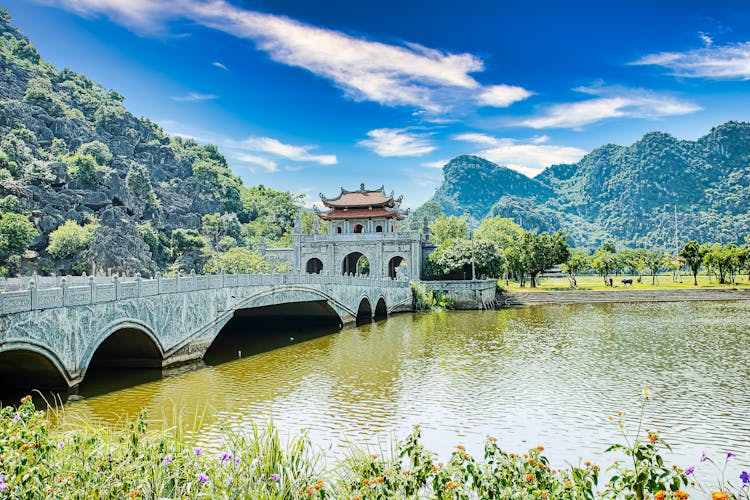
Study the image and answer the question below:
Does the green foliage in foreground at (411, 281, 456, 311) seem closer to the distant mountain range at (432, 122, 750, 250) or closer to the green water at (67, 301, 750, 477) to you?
the green water at (67, 301, 750, 477)

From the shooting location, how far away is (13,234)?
50.2m

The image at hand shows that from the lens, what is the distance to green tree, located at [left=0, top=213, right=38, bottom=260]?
163ft

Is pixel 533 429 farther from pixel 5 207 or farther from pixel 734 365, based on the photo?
pixel 5 207

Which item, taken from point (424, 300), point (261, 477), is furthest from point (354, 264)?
point (261, 477)

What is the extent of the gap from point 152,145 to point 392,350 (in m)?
79.1

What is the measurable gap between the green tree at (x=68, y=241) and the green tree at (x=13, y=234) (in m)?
3.17

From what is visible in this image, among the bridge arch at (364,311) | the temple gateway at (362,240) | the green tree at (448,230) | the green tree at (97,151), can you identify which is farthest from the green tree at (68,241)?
the green tree at (448,230)

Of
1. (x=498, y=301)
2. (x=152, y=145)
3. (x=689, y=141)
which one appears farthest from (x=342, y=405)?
(x=689, y=141)

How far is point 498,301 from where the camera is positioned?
181 feet

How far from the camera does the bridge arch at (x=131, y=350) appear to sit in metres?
19.2

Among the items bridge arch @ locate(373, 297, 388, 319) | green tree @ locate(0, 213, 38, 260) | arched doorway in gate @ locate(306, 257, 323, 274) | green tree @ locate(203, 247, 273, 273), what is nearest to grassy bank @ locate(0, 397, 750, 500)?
bridge arch @ locate(373, 297, 388, 319)

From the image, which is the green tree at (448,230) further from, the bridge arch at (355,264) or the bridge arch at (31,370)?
the bridge arch at (31,370)

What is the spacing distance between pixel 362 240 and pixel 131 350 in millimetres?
38207

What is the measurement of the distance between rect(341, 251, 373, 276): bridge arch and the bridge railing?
94.7ft
